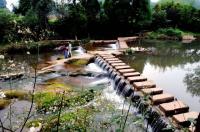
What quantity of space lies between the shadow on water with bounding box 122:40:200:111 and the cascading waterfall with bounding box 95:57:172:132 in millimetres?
1774

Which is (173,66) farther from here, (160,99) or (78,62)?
(160,99)

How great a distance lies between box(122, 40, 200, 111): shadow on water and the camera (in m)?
13.3

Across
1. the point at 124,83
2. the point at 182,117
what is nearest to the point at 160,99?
the point at 182,117

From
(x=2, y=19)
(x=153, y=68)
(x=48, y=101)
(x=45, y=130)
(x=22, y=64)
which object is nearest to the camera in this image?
(x=45, y=130)

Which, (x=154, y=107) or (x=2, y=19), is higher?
(x=2, y=19)

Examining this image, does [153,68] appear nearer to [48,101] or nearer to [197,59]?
[197,59]

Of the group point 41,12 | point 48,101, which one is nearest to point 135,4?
point 41,12

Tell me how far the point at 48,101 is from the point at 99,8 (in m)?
17.1

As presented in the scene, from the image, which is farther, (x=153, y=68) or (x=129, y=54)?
(x=129, y=54)

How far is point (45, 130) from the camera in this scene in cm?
901

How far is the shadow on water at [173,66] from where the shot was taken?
13.3 metres

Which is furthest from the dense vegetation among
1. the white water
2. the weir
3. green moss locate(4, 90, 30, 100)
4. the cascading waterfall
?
green moss locate(4, 90, 30, 100)

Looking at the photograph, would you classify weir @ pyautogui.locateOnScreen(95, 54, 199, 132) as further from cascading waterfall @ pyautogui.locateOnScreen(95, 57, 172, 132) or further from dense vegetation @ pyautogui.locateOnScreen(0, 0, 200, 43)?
dense vegetation @ pyautogui.locateOnScreen(0, 0, 200, 43)

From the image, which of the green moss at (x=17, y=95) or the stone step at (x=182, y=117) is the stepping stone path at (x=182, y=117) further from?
the green moss at (x=17, y=95)
